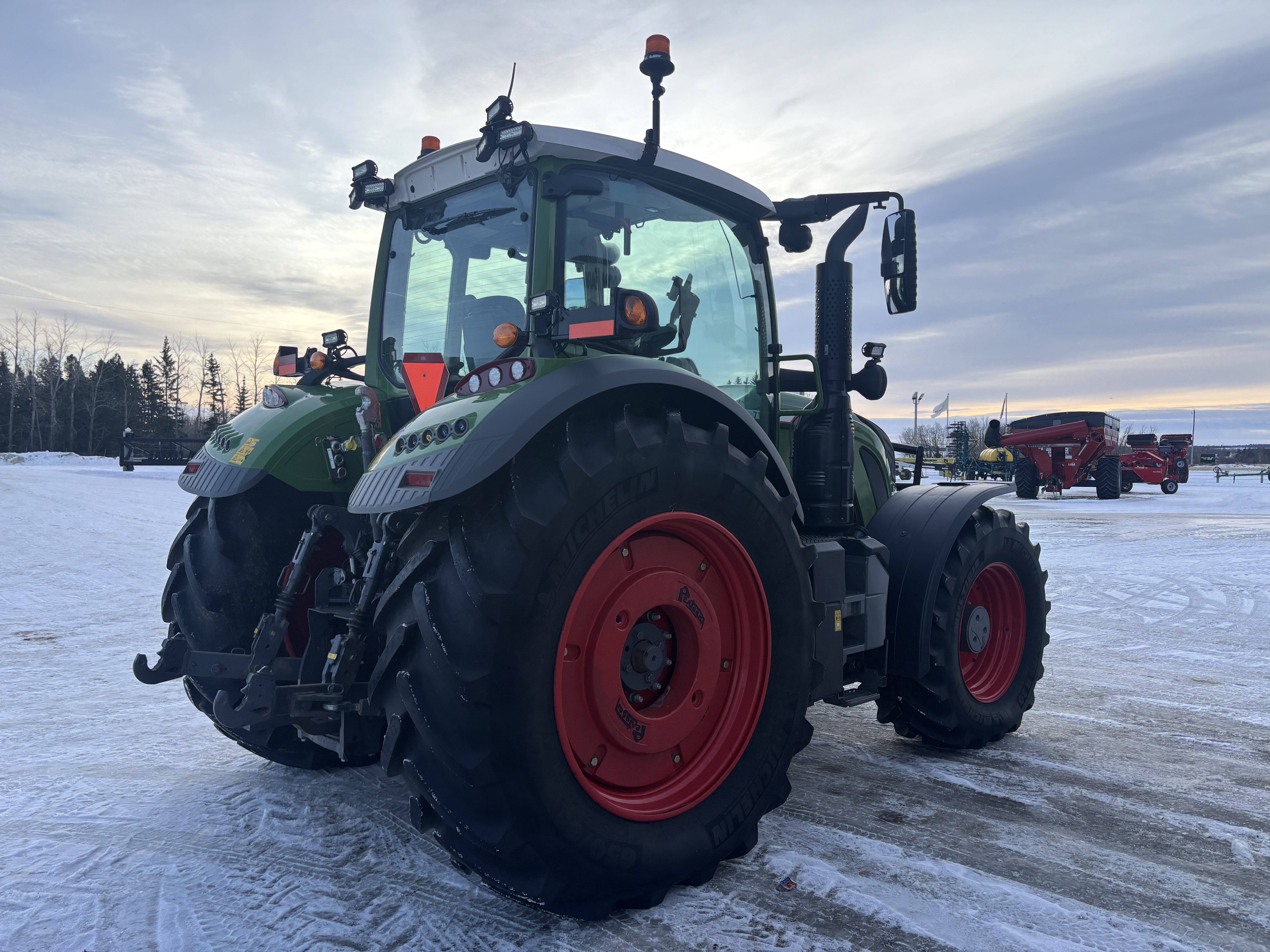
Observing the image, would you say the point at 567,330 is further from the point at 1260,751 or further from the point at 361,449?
the point at 1260,751

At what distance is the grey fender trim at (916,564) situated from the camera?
367cm

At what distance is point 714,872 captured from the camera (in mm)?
2543

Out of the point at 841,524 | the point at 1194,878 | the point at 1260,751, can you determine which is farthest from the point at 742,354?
the point at 1260,751

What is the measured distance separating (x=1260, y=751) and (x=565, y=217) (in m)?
3.92

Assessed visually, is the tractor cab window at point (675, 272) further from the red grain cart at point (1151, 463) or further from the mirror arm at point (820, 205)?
the red grain cart at point (1151, 463)

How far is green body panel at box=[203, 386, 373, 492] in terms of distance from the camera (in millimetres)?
3162

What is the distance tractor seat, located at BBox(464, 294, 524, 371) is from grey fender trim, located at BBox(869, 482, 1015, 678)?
6.71 ft

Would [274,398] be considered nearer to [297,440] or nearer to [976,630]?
[297,440]

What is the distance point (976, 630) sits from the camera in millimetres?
4027

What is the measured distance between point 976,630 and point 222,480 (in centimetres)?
348

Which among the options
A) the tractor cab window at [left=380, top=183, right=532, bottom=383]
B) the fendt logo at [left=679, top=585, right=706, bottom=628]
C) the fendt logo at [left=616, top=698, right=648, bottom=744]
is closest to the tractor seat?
the tractor cab window at [left=380, top=183, right=532, bottom=383]

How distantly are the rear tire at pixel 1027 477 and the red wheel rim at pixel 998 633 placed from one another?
2101 centimetres

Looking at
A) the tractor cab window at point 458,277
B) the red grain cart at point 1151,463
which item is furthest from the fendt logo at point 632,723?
the red grain cart at point 1151,463

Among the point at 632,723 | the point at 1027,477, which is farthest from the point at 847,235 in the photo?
the point at 1027,477
